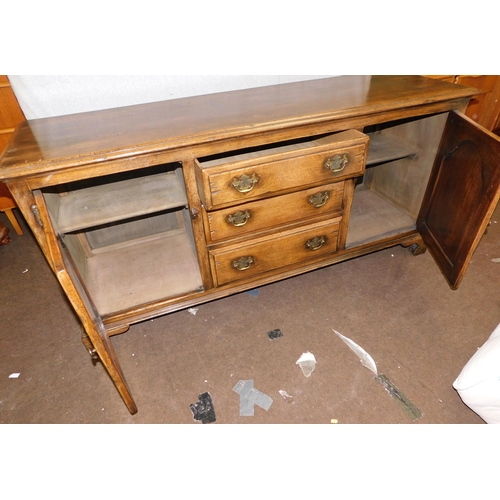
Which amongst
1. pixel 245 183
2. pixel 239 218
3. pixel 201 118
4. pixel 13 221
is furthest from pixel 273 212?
pixel 13 221

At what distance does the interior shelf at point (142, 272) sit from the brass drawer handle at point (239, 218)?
385 millimetres

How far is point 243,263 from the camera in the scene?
66.1 inches

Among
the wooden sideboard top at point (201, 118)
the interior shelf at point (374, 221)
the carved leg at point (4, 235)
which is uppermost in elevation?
the wooden sideboard top at point (201, 118)

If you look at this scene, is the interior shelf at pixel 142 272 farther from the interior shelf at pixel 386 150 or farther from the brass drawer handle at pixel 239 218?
the interior shelf at pixel 386 150

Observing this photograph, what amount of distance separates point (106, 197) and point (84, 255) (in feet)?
1.47

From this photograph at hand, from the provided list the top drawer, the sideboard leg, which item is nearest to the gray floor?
the sideboard leg

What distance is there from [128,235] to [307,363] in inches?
47.3

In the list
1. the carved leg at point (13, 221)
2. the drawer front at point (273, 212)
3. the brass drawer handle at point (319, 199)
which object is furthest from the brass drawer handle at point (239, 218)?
the carved leg at point (13, 221)

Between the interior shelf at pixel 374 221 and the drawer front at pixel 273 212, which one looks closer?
the drawer front at pixel 273 212

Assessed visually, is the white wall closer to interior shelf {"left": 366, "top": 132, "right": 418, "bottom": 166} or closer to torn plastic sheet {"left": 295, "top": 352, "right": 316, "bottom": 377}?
interior shelf {"left": 366, "top": 132, "right": 418, "bottom": 166}

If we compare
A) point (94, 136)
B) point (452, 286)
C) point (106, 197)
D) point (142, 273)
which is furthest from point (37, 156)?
point (452, 286)

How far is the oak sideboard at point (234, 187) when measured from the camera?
125 centimetres

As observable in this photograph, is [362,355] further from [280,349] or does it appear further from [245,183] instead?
[245,183]

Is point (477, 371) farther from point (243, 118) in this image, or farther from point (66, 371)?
point (66, 371)
